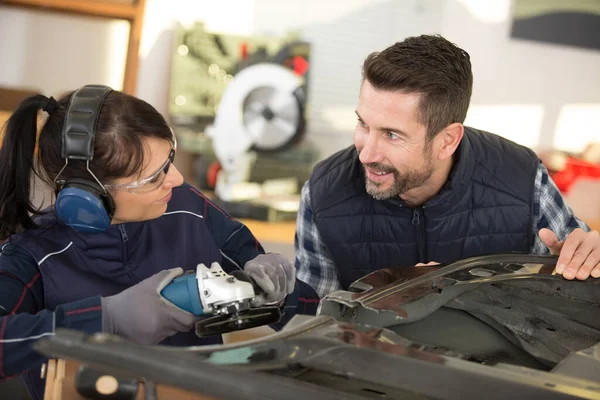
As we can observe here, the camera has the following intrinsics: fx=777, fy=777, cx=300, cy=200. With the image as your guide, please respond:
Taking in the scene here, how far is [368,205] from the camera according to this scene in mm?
1998

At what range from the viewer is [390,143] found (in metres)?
1.89

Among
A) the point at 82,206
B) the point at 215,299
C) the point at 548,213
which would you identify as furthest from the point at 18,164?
the point at 548,213

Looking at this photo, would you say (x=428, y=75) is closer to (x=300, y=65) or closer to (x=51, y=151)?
(x=51, y=151)

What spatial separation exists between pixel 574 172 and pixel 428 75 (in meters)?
1.77


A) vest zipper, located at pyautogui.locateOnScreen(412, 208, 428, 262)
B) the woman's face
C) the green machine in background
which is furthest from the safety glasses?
the green machine in background

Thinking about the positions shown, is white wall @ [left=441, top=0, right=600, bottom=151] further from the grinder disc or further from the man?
the grinder disc

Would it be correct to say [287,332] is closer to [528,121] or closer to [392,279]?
[392,279]

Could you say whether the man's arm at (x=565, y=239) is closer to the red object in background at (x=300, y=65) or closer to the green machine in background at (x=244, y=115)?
the green machine in background at (x=244, y=115)

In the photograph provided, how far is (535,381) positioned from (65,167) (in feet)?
2.93

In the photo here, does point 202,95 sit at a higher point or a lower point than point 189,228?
higher

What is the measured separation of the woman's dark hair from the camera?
1.41 meters

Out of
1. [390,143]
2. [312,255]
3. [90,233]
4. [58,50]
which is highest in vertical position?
[58,50]

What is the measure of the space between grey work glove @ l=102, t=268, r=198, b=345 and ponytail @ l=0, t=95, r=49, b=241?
0.28 metres

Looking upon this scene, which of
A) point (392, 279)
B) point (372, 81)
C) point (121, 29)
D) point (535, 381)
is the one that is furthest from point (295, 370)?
point (121, 29)
